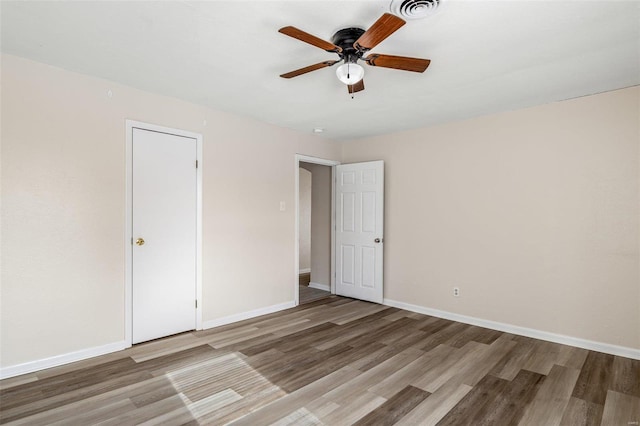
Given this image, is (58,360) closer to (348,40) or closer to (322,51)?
(322,51)

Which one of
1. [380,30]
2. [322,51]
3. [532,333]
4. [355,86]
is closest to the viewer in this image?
[380,30]

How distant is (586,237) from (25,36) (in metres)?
5.04

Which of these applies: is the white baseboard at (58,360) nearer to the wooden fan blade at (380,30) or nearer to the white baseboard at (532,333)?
the wooden fan blade at (380,30)

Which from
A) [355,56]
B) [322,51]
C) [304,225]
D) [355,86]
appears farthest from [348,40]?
[304,225]

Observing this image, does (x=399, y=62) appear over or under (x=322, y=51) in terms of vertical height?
under

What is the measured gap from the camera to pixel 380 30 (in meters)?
1.89

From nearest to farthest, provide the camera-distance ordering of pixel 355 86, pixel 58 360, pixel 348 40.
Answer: pixel 348 40, pixel 355 86, pixel 58 360

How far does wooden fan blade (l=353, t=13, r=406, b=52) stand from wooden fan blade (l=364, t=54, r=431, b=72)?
0.36 ft

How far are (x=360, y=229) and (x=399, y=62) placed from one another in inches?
127

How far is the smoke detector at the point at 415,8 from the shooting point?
1880 mm

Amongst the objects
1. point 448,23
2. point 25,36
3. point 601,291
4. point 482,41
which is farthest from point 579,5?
point 25,36

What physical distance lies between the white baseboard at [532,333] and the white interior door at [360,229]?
615mm

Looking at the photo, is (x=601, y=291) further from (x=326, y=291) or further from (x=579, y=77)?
(x=326, y=291)

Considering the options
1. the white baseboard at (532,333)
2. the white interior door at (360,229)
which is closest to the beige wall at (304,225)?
the white interior door at (360,229)
